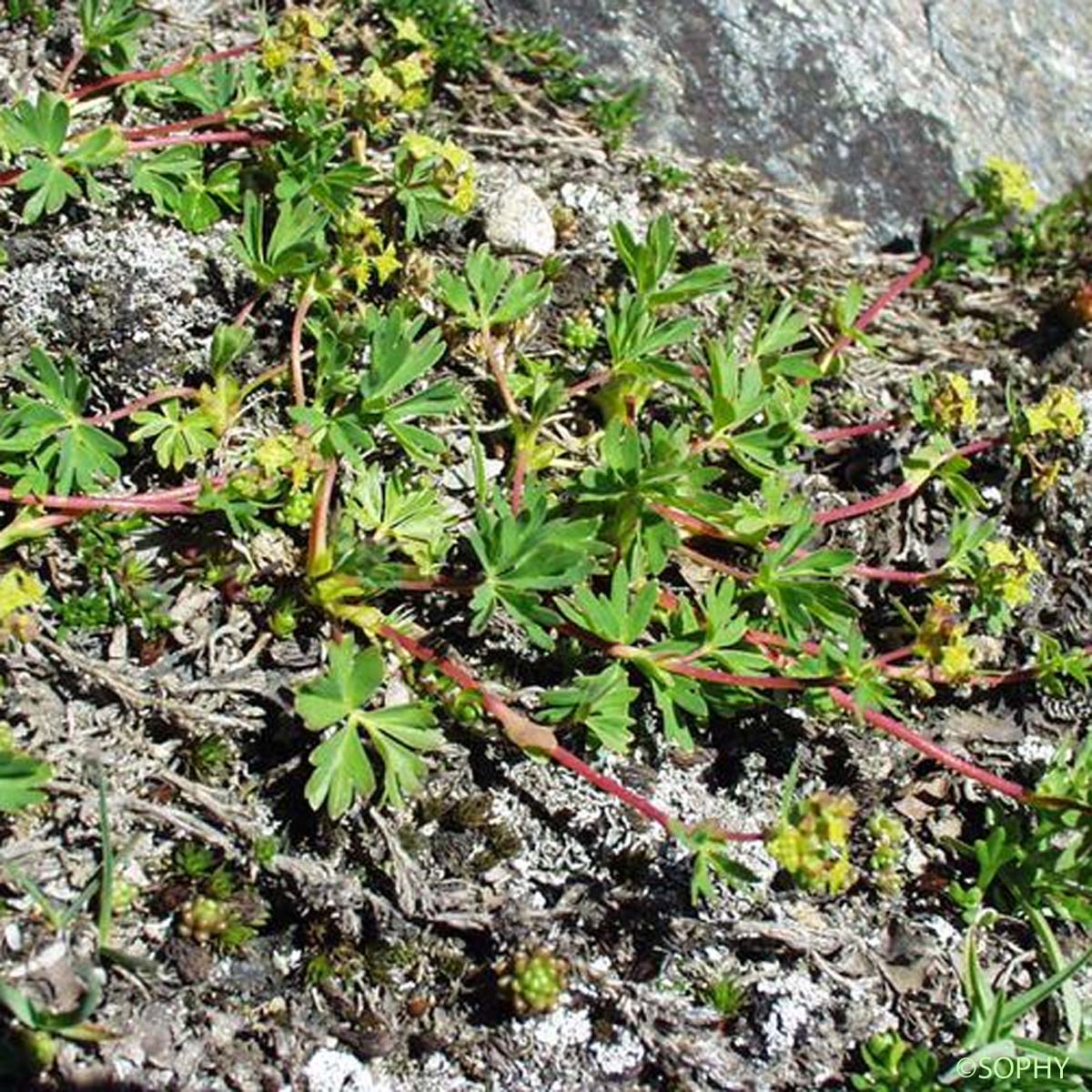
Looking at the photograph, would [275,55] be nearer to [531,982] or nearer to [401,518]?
[401,518]

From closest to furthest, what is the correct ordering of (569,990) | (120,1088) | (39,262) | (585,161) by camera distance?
(120,1088) → (569,990) → (39,262) → (585,161)

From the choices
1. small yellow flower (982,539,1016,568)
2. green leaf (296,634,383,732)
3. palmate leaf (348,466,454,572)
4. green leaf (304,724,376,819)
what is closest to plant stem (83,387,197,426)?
palmate leaf (348,466,454,572)

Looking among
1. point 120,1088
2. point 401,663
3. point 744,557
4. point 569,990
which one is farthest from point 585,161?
point 120,1088

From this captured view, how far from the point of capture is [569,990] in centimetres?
354

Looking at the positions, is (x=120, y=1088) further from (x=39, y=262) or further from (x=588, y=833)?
(x=39, y=262)

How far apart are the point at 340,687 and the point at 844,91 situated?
322cm

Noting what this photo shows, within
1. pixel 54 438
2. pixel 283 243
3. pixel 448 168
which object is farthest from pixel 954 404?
pixel 54 438

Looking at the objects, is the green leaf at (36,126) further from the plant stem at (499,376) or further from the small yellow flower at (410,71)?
the plant stem at (499,376)

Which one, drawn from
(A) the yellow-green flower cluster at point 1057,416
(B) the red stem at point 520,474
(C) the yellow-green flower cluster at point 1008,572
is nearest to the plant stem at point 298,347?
(B) the red stem at point 520,474

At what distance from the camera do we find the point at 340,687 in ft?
11.3

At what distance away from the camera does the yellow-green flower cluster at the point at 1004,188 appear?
15.3ft

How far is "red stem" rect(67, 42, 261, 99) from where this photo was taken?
4.29 m

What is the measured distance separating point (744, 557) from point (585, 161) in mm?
1631

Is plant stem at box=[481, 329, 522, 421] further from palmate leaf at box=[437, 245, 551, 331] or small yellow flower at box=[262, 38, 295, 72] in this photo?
small yellow flower at box=[262, 38, 295, 72]
